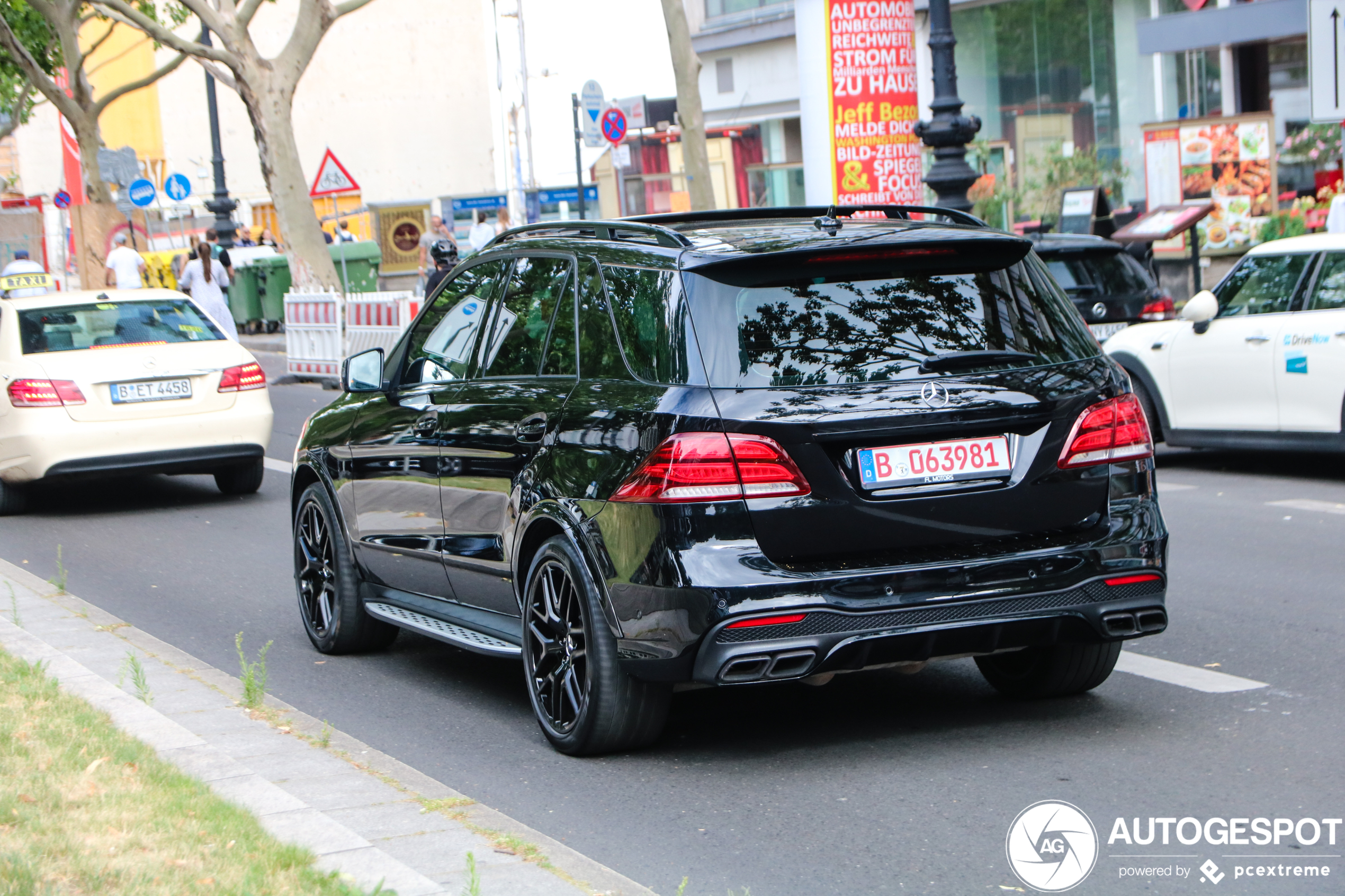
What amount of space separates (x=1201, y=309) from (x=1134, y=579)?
23.3 feet

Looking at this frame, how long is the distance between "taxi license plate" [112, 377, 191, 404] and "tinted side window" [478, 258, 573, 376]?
6.66 metres

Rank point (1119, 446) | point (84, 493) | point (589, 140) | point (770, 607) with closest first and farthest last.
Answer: point (770, 607) → point (1119, 446) → point (84, 493) → point (589, 140)

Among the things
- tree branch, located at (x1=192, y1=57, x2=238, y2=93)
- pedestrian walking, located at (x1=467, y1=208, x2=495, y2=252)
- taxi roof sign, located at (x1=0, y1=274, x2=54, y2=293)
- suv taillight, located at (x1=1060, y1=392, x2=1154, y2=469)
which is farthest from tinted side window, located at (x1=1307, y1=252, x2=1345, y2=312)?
pedestrian walking, located at (x1=467, y1=208, x2=495, y2=252)

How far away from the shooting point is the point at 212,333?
13.2 meters

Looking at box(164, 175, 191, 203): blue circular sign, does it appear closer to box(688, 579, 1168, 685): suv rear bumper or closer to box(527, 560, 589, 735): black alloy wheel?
box(527, 560, 589, 735): black alloy wheel

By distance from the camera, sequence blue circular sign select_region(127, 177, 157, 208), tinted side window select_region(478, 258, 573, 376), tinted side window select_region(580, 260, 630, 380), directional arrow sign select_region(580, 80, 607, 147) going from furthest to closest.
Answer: blue circular sign select_region(127, 177, 157, 208), directional arrow sign select_region(580, 80, 607, 147), tinted side window select_region(478, 258, 573, 376), tinted side window select_region(580, 260, 630, 380)

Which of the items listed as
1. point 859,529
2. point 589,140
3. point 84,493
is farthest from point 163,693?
point 589,140

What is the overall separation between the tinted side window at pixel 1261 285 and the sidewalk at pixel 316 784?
7.89 meters

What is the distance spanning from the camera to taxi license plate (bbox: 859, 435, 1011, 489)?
16.9ft

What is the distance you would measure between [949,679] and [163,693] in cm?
291

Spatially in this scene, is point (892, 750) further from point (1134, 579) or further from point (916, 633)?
point (1134, 579)

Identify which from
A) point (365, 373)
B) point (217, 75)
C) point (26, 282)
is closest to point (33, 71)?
point (26, 282)

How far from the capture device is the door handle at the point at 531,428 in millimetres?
5812

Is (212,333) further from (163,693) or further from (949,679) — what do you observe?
(949,679)
